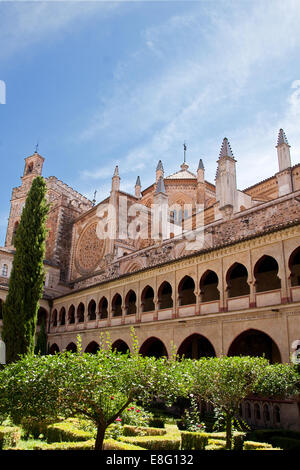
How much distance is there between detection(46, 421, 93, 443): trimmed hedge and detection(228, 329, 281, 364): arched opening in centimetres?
792

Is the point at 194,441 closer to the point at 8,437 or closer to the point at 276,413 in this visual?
the point at 8,437

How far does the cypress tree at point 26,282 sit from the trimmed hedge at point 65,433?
731 cm

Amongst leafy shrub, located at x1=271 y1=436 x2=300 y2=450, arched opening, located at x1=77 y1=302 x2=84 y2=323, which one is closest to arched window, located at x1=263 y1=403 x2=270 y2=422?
leafy shrub, located at x1=271 y1=436 x2=300 y2=450

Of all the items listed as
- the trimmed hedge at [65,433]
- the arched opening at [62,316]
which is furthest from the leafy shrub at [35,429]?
the arched opening at [62,316]

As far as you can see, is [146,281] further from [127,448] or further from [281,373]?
[127,448]

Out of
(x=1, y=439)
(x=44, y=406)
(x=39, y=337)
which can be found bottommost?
(x=1, y=439)

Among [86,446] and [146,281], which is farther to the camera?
[146,281]

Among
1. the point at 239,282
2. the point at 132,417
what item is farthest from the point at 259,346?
the point at 132,417

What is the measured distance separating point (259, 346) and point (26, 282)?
10.6 metres

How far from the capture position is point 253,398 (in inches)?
531

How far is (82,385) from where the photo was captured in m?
5.83

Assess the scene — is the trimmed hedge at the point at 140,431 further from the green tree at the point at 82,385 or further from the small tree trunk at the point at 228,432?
the green tree at the point at 82,385

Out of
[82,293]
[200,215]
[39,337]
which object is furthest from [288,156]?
[39,337]
